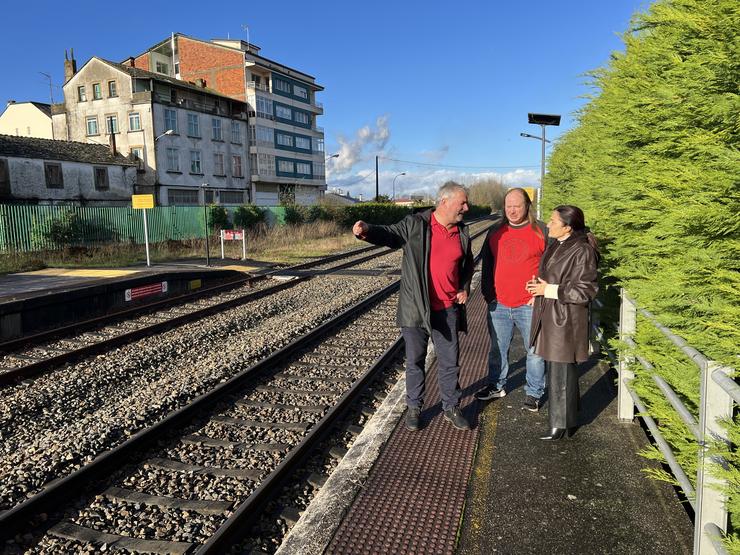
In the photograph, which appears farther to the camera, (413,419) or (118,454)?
(413,419)

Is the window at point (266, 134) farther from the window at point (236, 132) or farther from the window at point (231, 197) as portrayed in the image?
the window at point (231, 197)

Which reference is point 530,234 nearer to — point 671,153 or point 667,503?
point 671,153

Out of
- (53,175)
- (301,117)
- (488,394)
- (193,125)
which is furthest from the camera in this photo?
(301,117)

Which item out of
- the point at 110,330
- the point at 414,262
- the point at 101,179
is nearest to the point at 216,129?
the point at 101,179

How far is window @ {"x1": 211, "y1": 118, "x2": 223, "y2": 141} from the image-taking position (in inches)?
1953

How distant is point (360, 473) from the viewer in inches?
156

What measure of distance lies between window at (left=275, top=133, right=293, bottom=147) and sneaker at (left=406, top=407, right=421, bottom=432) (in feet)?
190

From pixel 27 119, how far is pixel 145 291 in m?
49.8

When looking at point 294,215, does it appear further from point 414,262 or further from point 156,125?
point 414,262

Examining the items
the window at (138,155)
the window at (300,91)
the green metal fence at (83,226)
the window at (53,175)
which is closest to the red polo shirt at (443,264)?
the green metal fence at (83,226)

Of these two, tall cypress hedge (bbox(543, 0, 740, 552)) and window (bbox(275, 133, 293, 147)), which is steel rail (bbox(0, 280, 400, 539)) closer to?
tall cypress hedge (bbox(543, 0, 740, 552))

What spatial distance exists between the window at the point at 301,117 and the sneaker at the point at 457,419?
6283 centimetres

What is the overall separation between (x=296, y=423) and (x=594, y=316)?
430 centimetres

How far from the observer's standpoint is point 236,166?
53.1m
